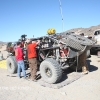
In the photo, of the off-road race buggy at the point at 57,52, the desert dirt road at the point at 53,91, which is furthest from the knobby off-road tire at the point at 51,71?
the desert dirt road at the point at 53,91

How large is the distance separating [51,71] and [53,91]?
3.39 ft

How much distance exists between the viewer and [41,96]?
5223 millimetres

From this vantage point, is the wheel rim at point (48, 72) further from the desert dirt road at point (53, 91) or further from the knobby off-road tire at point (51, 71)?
the desert dirt road at point (53, 91)

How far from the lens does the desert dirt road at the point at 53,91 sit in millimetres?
5047

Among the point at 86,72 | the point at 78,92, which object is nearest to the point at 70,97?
the point at 78,92

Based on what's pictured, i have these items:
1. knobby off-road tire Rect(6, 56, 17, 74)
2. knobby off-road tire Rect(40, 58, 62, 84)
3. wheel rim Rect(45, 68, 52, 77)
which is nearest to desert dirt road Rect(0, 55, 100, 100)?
knobby off-road tire Rect(40, 58, 62, 84)

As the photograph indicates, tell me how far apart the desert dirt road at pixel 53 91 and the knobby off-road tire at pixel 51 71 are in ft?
1.51

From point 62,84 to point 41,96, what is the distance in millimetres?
1201

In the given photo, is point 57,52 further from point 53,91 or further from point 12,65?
point 12,65

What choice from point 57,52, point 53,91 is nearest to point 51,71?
point 57,52

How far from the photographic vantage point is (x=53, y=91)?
5.59 metres

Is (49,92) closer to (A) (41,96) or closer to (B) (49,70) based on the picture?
(A) (41,96)

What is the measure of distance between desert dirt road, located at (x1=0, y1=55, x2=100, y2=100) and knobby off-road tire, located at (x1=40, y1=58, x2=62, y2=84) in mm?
459

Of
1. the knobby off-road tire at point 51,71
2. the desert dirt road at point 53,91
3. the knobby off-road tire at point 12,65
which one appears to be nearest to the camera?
the desert dirt road at point 53,91
